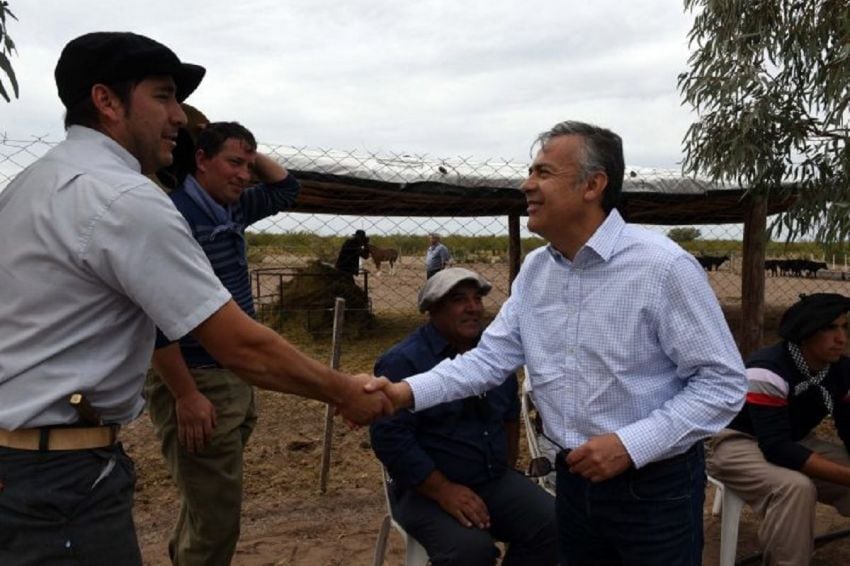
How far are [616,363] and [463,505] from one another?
1.07 m

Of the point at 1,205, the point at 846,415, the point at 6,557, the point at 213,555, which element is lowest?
the point at 213,555

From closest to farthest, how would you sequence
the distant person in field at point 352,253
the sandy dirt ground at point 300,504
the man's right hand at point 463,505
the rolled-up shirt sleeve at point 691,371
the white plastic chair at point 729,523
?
1. the rolled-up shirt sleeve at point 691,371
2. the man's right hand at point 463,505
3. the white plastic chair at point 729,523
4. the sandy dirt ground at point 300,504
5. the distant person in field at point 352,253

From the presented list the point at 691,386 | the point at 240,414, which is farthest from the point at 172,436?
the point at 691,386

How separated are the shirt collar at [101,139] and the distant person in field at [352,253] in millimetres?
9825

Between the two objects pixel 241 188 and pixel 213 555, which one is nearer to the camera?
pixel 213 555

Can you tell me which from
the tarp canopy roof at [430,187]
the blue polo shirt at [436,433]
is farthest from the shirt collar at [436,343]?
the tarp canopy roof at [430,187]

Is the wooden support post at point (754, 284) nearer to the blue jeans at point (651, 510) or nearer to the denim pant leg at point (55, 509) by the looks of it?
the blue jeans at point (651, 510)

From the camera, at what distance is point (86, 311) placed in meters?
1.56

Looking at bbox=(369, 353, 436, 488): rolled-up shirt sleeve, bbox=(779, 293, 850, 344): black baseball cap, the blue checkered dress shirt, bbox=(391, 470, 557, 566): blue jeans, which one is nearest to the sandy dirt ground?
bbox=(391, 470, 557, 566): blue jeans

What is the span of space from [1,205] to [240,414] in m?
1.42

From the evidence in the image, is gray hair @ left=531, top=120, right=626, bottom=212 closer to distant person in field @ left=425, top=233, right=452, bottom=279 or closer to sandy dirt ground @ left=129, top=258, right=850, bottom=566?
sandy dirt ground @ left=129, top=258, right=850, bottom=566

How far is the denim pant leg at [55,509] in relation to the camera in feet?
5.14

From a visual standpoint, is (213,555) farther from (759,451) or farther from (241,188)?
(759,451)

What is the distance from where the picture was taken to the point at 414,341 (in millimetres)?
2938
